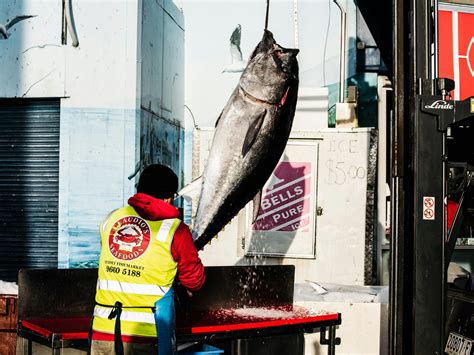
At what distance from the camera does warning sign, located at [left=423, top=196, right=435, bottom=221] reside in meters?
4.75

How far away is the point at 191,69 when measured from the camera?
8.60 meters

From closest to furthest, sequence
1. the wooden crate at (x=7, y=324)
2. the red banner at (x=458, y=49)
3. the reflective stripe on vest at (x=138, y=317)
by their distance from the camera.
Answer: the reflective stripe on vest at (x=138, y=317), the wooden crate at (x=7, y=324), the red banner at (x=458, y=49)

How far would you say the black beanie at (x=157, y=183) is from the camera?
14.7 ft

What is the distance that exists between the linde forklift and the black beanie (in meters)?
1.43

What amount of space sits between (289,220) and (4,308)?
2845 mm

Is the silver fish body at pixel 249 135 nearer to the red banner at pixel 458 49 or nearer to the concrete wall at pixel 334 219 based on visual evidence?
the red banner at pixel 458 49

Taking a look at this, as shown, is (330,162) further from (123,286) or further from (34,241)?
(123,286)

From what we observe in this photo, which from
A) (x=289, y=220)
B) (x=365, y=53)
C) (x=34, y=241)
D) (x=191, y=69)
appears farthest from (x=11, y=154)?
(x=365, y=53)

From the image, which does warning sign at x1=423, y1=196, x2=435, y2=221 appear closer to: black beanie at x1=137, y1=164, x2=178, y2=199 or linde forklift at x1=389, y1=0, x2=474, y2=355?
linde forklift at x1=389, y1=0, x2=474, y2=355

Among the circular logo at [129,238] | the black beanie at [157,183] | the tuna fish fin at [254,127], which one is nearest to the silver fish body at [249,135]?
the tuna fish fin at [254,127]

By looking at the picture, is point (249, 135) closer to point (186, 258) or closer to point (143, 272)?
point (186, 258)

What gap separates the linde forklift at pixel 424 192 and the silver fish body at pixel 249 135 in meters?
0.75

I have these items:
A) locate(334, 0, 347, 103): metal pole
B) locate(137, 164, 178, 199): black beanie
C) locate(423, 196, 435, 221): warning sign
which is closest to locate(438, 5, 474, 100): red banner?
locate(334, 0, 347, 103): metal pole

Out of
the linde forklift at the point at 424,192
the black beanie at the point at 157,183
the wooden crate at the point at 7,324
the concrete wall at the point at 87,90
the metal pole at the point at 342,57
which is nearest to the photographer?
the black beanie at the point at 157,183
